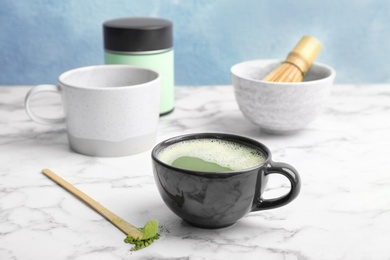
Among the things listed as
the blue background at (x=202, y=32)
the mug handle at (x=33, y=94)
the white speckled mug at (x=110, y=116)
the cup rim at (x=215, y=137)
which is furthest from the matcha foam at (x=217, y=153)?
the blue background at (x=202, y=32)

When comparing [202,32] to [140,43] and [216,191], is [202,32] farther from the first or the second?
[216,191]

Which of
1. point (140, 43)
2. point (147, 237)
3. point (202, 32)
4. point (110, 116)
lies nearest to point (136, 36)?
point (140, 43)

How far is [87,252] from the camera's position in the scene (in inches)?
24.2

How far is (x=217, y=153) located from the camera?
0.69 m

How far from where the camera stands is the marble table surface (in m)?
0.62

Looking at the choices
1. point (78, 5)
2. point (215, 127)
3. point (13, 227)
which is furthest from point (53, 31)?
point (13, 227)

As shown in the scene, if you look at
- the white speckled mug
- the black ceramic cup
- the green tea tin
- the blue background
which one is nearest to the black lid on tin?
the green tea tin

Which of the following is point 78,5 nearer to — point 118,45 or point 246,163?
point 118,45

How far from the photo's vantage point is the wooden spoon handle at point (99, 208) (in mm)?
650

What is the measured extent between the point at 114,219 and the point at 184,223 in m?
0.08

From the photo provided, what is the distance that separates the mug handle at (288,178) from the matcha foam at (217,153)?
0.10 ft

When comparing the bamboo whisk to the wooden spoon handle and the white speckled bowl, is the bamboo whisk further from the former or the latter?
the wooden spoon handle

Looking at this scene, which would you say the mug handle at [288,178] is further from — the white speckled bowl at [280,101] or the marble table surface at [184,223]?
the white speckled bowl at [280,101]

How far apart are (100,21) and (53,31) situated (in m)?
0.10
